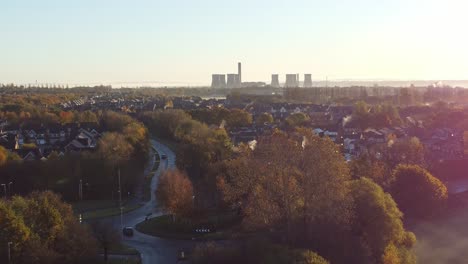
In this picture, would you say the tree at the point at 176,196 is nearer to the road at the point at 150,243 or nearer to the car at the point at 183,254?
the road at the point at 150,243

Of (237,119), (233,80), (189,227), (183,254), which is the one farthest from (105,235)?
(233,80)

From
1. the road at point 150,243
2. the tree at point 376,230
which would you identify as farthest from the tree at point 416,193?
the road at point 150,243

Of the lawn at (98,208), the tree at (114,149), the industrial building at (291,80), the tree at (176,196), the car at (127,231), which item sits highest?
the industrial building at (291,80)

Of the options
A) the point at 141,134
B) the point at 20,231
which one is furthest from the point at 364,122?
the point at 20,231

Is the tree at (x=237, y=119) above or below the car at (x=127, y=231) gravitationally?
above

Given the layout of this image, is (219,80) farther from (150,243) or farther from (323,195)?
(323,195)

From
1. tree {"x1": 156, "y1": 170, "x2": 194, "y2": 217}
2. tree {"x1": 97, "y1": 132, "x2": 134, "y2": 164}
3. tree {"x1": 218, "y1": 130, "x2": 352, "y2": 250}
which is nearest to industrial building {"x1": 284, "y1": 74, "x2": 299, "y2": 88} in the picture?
tree {"x1": 97, "y1": 132, "x2": 134, "y2": 164}

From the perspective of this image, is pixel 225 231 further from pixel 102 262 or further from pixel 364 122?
pixel 364 122
